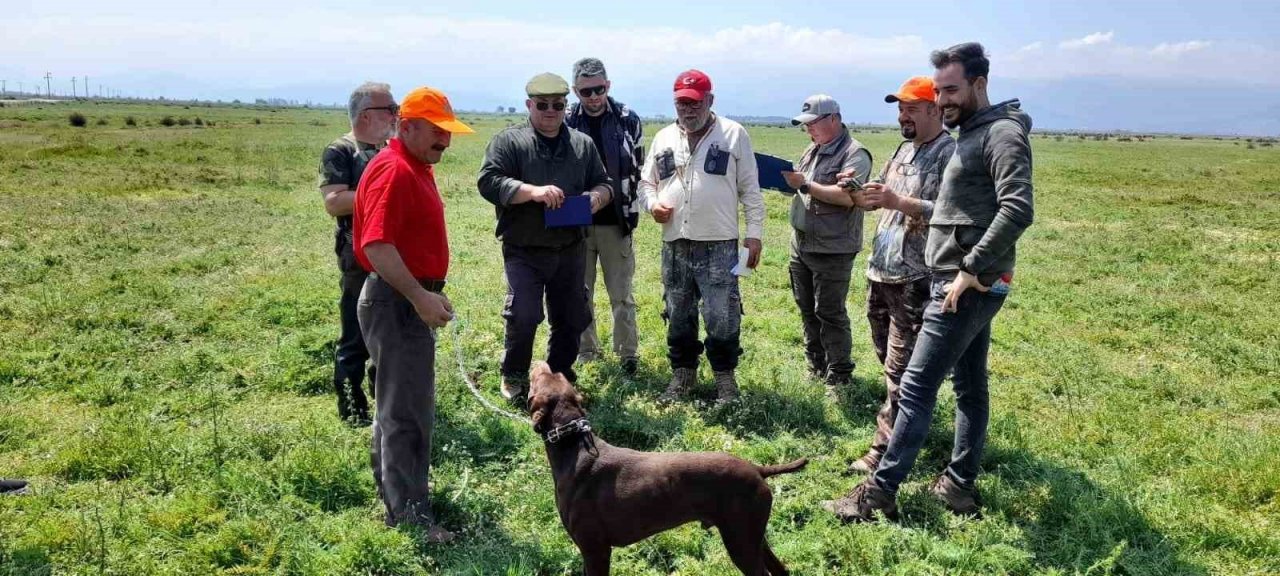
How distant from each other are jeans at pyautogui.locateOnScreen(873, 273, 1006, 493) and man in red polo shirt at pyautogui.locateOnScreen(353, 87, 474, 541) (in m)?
2.55

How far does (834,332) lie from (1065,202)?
1900 centimetres

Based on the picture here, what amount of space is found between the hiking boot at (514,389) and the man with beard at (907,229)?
2631mm

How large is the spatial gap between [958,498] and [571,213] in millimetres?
3203

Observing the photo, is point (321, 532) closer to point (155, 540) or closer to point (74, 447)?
point (155, 540)

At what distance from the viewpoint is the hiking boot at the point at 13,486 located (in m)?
4.55

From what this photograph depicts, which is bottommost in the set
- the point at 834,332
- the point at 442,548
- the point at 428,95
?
the point at 442,548

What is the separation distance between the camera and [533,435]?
17.9 ft

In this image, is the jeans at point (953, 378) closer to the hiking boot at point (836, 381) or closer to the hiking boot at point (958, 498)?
the hiking boot at point (958, 498)

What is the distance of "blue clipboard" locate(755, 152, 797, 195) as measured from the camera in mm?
5969

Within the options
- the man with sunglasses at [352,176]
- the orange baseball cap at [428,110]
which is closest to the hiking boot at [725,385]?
the man with sunglasses at [352,176]

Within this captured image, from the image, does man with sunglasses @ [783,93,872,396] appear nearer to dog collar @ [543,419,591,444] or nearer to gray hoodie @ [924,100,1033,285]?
gray hoodie @ [924,100,1033,285]

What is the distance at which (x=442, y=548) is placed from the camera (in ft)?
13.5

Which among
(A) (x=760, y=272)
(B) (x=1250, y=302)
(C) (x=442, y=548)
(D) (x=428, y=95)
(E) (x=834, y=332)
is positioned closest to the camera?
(D) (x=428, y=95)

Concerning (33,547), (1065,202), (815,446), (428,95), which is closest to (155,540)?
(33,547)
